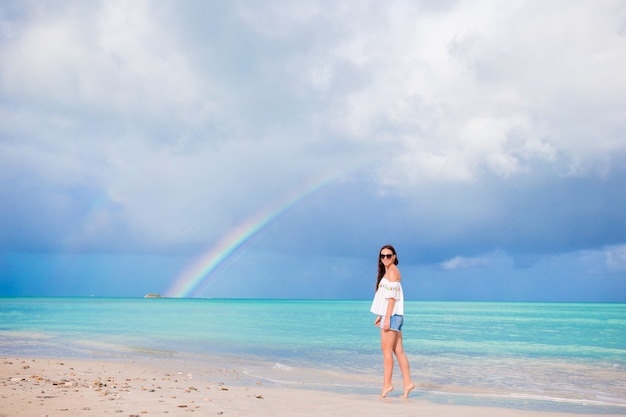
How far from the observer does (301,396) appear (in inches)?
428

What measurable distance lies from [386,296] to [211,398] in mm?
3647

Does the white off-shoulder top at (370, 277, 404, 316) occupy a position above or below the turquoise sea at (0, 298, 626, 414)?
above

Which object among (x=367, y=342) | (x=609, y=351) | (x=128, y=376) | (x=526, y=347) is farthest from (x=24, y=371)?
(x=609, y=351)

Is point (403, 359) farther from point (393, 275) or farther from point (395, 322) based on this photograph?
point (393, 275)

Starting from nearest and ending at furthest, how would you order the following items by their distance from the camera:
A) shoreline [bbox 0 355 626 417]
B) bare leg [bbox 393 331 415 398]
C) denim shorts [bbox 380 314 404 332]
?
1. shoreline [bbox 0 355 626 417]
2. denim shorts [bbox 380 314 404 332]
3. bare leg [bbox 393 331 415 398]

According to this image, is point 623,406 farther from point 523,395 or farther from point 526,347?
point 526,347

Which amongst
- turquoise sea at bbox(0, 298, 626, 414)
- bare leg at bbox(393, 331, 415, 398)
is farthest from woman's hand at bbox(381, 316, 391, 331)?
turquoise sea at bbox(0, 298, 626, 414)

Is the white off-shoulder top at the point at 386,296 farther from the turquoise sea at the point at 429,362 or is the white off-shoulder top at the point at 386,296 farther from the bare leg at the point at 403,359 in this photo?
the turquoise sea at the point at 429,362

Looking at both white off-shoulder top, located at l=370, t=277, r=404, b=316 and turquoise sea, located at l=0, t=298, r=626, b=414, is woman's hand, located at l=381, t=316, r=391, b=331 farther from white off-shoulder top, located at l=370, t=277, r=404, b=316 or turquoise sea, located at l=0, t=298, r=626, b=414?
turquoise sea, located at l=0, t=298, r=626, b=414

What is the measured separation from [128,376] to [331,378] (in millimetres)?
5172

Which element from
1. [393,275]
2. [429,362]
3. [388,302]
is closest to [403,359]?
[388,302]

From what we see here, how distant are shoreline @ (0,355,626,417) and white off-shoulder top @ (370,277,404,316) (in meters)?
1.67

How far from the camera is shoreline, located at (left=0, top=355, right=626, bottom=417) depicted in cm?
867

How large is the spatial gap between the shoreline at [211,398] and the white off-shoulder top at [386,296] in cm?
167
